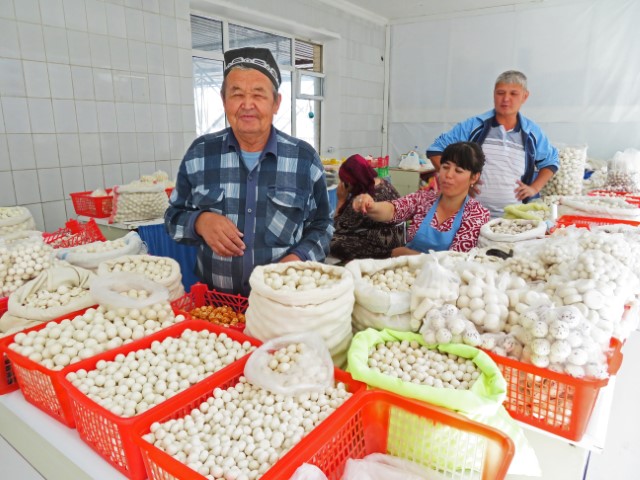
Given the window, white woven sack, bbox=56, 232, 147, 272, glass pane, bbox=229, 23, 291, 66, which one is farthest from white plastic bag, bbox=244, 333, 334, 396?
glass pane, bbox=229, 23, 291, 66

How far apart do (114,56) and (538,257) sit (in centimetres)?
380

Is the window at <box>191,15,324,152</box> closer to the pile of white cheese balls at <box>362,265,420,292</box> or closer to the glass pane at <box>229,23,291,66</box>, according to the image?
Result: the glass pane at <box>229,23,291,66</box>

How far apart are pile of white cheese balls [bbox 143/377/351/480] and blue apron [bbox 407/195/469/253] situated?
57.1 inches

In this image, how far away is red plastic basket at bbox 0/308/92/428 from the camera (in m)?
1.02

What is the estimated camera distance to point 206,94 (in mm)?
5133

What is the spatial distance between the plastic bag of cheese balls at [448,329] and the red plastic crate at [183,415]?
24 cm

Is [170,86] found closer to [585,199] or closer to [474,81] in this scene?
[585,199]

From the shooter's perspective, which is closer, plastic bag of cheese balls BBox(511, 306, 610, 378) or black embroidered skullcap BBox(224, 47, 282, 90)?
plastic bag of cheese balls BBox(511, 306, 610, 378)

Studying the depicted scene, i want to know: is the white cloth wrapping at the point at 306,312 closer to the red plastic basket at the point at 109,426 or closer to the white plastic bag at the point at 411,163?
the red plastic basket at the point at 109,426

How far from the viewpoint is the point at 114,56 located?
12.6 ft

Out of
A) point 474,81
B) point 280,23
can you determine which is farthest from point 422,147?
point 280,23

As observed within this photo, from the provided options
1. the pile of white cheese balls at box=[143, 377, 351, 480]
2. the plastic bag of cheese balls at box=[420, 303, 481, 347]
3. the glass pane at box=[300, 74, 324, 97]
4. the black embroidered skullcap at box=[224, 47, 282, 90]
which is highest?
the glass pane at box=[300, 74, 324, 97]

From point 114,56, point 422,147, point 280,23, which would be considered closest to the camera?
point 114,56

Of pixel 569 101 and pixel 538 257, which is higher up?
pixel 569 101
